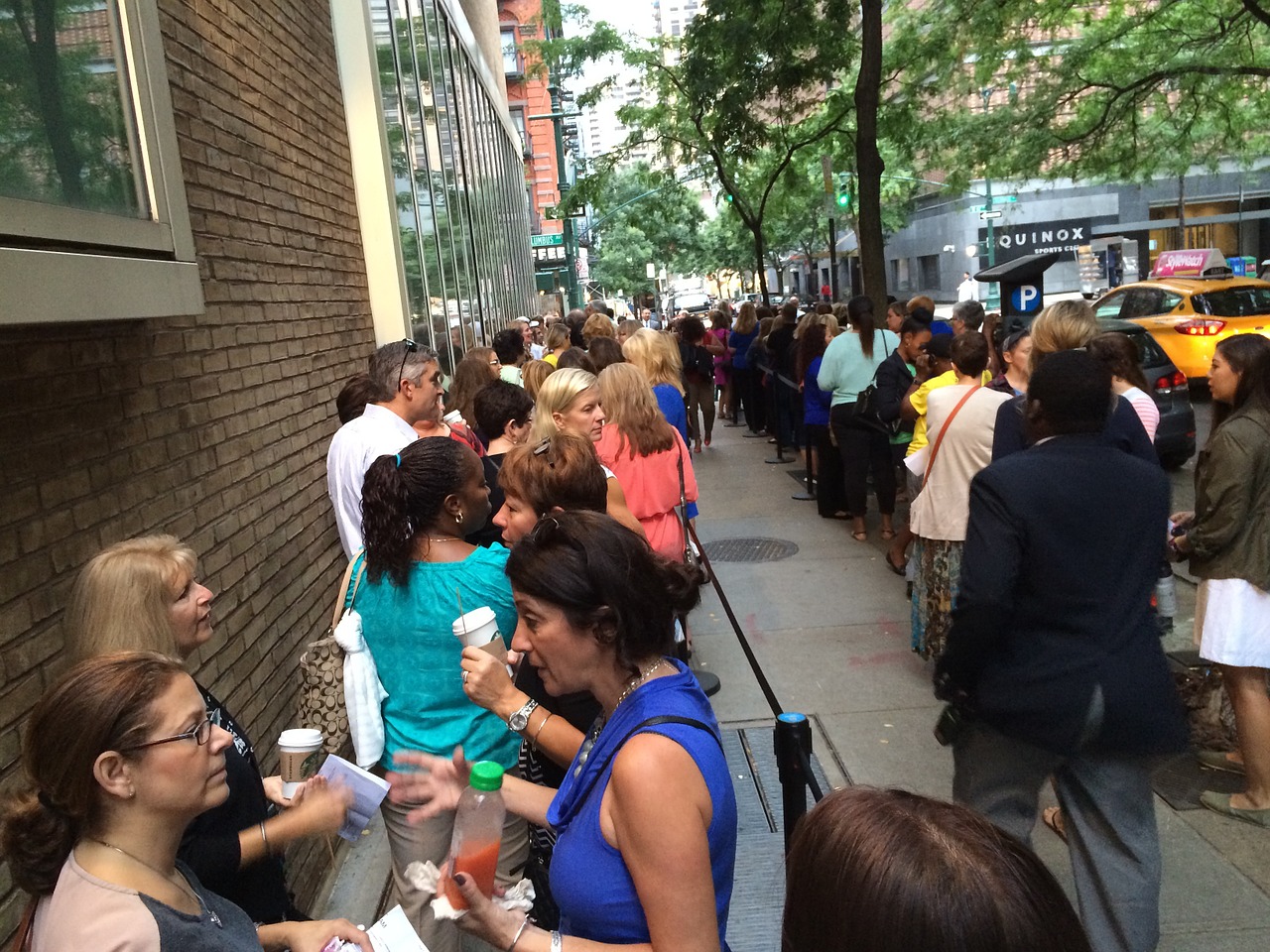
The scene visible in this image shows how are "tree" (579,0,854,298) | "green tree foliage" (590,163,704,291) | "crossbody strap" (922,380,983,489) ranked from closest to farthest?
"crossbody strap" (922,380,983,489) < "tree" (579,0,854,298) < "green tree foliage" (590,163,704,291)

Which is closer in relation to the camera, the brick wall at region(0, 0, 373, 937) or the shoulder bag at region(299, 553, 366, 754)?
the brick wall at region(0, 0, 373, 937)

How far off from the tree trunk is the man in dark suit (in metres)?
8.55

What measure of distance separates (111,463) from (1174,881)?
13.3 ft

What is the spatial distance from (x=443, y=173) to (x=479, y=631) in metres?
10.0

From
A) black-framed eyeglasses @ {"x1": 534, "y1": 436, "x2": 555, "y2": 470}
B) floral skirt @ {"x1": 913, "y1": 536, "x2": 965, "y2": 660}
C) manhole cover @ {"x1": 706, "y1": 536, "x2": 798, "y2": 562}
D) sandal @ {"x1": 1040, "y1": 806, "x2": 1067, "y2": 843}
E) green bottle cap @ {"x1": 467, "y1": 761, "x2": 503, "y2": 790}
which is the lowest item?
manhole cover @ {"x1": 706, "y1": 536, "x2": 798, "y2": 562}

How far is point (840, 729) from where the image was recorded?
559cm

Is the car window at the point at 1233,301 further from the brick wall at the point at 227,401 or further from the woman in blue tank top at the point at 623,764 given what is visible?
the woman in blue tank top at the point at 623,764

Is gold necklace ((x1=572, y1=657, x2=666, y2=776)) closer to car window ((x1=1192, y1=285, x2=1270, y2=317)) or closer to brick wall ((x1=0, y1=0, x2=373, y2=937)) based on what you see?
brick wall ((x1=0, y1=0, x2=373, y2=937))

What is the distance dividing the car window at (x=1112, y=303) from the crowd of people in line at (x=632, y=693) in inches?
527

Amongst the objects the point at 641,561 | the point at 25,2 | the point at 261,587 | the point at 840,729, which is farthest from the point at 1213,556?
the point at 25,2

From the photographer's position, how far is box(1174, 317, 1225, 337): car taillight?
15148 millimetres

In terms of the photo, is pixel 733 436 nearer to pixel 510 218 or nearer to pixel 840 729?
pixel 510 218

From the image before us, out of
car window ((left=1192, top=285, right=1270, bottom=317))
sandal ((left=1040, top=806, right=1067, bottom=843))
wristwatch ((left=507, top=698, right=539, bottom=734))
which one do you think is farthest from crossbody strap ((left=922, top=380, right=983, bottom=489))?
car window ((left=1192, top=285, right=1270, bottom=317))

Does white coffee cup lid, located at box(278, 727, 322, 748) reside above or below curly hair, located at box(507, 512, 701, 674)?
below
